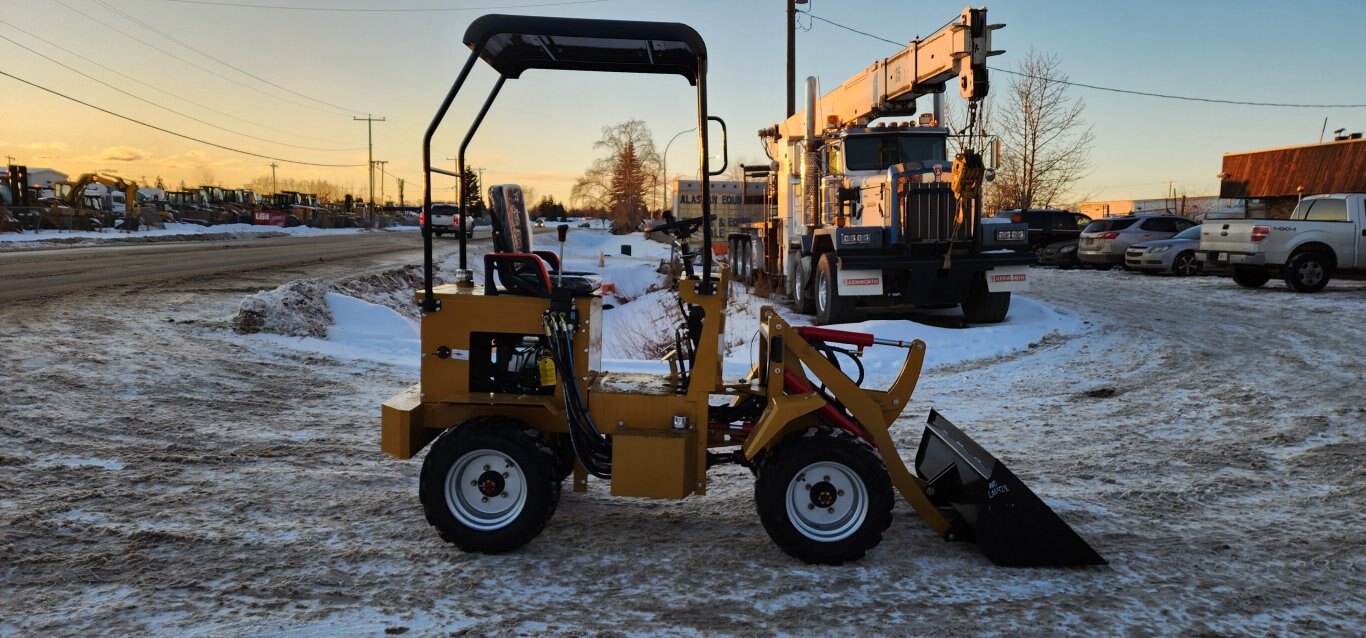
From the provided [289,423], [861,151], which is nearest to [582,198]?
[861,151]

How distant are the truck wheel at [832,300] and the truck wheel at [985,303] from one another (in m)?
1.84

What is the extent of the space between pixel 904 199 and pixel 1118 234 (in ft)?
45.8

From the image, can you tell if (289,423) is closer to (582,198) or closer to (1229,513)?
(1229,513)

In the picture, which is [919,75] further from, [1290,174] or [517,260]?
[1290,174]

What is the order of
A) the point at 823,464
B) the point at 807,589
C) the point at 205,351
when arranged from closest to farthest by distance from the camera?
the point at 807,589
the point at 823,464
the point at 205,351

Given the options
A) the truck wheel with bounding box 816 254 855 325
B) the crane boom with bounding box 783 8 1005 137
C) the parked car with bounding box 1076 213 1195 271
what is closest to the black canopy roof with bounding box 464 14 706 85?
the crane boom with bounding box 783 8 1005 137

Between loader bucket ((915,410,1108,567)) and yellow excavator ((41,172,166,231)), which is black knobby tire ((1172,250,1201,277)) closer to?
loader bucket ((915,410,1108,567))

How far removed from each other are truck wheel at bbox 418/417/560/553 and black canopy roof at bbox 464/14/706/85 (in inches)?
79.0

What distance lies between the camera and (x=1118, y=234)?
2350cm

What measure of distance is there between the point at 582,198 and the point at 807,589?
77.4m

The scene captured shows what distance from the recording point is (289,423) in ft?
23.1

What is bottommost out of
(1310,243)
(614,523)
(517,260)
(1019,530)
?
(614,523)

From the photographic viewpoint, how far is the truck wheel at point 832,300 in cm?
1272

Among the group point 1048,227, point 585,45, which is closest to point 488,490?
point 585,45
